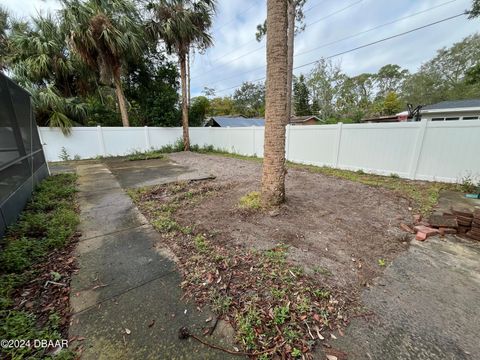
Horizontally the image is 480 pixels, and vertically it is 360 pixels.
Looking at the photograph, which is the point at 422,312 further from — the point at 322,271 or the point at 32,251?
the point at 32,251

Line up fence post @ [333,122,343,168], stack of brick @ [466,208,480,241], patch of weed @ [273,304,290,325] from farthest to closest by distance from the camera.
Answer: fence post @ [333,122,343,168], stack of brick @ [466,208,480,241], patch of weed @ [273,304,290,325]

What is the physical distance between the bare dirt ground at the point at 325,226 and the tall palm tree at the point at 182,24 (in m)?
8.28

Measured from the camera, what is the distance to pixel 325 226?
2795mm

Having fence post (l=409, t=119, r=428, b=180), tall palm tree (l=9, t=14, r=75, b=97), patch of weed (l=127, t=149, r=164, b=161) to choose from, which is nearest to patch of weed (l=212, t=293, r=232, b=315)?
fence post (l=409, t=119, r=428, b=180)

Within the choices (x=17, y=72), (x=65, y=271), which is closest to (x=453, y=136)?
(x=65, y=271)

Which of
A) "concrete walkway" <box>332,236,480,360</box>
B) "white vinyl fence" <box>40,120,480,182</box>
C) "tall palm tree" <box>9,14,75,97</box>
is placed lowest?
"concrete walkway" <box>332,236,480,360</box>

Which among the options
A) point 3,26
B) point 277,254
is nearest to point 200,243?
point 277,254

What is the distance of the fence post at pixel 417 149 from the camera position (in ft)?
15.5

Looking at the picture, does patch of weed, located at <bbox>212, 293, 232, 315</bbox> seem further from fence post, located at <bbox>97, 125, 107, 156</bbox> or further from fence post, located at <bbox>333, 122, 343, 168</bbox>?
fence post, located at <bbox>97, 125, 107, 156</bbox>

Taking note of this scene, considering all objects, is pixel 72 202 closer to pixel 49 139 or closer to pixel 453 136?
pixel 49 139

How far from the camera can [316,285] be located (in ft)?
5.65

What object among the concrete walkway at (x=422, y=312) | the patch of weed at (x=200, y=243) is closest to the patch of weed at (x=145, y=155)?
the patch of weed at (x=200, y=243)

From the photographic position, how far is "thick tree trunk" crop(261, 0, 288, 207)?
9.01 ft

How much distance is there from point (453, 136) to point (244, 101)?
41.0 m
